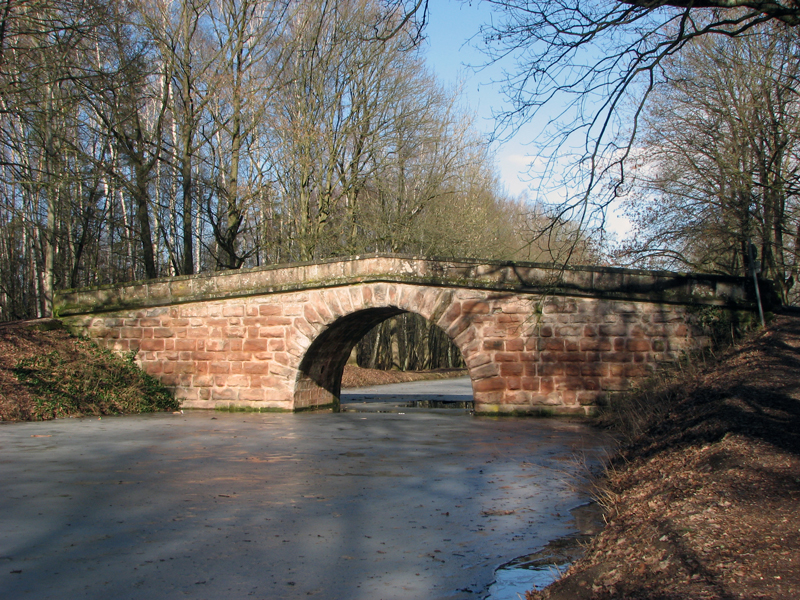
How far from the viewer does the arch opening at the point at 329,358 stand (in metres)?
11.7

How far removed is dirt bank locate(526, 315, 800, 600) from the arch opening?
6362 mm

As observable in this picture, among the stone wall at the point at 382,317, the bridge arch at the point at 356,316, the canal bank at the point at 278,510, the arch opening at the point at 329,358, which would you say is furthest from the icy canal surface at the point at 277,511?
the arch opening at the point at 329,358

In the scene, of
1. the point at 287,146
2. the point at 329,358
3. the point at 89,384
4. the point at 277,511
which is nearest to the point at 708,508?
the point at 277,511

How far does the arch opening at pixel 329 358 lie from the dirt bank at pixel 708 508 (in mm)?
6362

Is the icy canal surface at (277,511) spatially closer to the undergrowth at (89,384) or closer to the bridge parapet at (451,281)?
the undergrowth at (89,384)

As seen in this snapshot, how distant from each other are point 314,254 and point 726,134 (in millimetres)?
10104

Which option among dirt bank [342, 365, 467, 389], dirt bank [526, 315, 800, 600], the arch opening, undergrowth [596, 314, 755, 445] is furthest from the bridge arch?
dirt bank [342, 365, 467, 389]

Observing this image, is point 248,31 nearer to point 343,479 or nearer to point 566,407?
point 566,407

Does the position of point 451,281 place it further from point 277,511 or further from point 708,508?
point 708,508

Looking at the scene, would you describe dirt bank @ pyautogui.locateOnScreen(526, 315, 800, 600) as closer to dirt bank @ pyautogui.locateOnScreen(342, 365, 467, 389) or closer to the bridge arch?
the bridge arch

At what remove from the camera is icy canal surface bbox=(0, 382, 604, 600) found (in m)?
3.52

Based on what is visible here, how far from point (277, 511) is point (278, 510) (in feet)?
0.10

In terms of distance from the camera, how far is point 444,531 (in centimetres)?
443

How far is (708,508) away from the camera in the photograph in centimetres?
351
